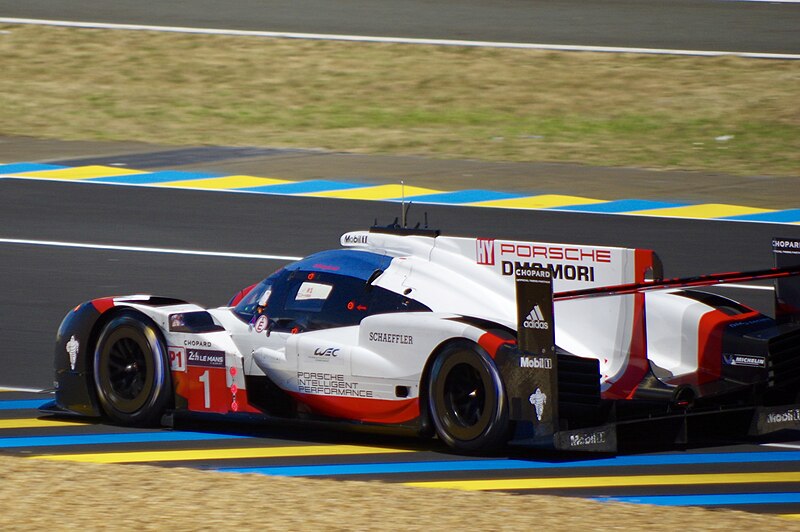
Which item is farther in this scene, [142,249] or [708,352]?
[142,249]

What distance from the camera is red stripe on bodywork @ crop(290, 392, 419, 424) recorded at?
8.91m

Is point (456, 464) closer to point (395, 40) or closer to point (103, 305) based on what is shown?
point (103, 305)

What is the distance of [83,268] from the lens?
51.3ft

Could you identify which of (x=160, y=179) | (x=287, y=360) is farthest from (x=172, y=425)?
(x=160, y=179)

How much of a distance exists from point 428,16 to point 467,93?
6.23 metres

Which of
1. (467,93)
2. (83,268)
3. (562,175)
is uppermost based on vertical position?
(467,93)

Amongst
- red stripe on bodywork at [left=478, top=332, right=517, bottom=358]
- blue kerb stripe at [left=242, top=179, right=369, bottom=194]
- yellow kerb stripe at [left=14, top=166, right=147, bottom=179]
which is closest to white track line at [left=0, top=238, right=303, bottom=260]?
blue kerb stripe at [left=242, top=179, right=369, bottom=194]

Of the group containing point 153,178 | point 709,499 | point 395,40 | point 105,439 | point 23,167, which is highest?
point 395,40

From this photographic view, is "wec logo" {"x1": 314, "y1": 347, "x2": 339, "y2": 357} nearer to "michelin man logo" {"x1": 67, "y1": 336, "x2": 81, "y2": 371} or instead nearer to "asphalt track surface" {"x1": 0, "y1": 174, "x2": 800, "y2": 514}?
"asphalt track surface" {"x1": 0, "y1": 174, "x2": 800, "y2": 514}

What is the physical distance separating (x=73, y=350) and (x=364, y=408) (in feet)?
6.86

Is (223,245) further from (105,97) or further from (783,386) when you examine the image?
(105,97)

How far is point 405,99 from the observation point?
26016mm

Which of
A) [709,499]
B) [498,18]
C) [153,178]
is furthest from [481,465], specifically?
[498,18]

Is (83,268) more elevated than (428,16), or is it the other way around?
(428,16)
